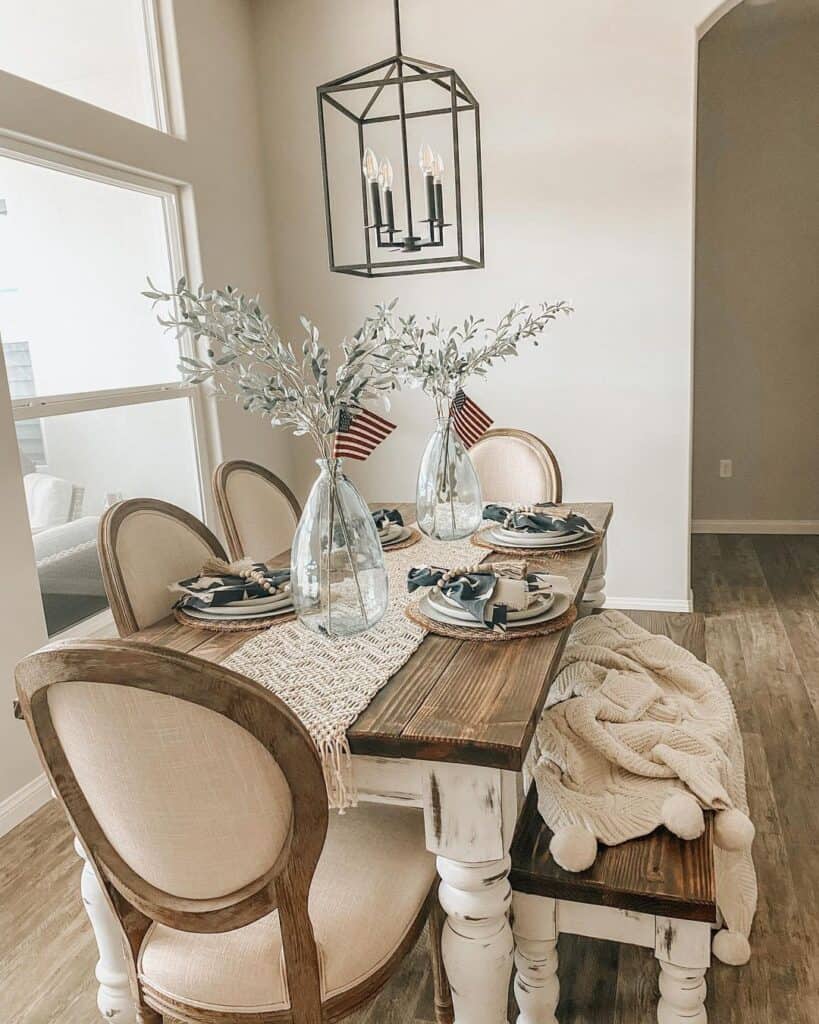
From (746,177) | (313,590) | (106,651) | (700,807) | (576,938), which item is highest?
(746,177)

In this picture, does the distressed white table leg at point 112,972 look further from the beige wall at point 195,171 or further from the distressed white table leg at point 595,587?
the distressed white table leg at point 595,587

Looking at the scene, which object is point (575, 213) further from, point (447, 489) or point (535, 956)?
point (535, 956)

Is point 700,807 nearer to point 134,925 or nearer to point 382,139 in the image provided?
point 134,925

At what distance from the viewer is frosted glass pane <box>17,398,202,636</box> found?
2.73 metres

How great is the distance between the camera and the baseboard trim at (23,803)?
2.42 meters

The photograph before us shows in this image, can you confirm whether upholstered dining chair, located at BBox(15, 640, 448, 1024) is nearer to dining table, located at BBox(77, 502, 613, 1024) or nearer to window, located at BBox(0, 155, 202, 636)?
dining table, located at BBox(77, 502, 613, 1024)

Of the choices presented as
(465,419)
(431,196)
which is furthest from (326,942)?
(431,196)

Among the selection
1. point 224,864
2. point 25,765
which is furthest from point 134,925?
point 25,765

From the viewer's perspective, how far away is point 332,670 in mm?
1447

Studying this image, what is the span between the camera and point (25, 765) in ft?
8.27

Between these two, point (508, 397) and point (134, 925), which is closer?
point (134, 925)

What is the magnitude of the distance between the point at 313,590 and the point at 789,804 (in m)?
1.58

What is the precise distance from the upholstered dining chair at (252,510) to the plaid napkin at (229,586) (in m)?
0.49

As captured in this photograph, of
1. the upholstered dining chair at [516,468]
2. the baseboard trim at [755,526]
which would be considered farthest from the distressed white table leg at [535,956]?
the baseboard trim at [755,526]
